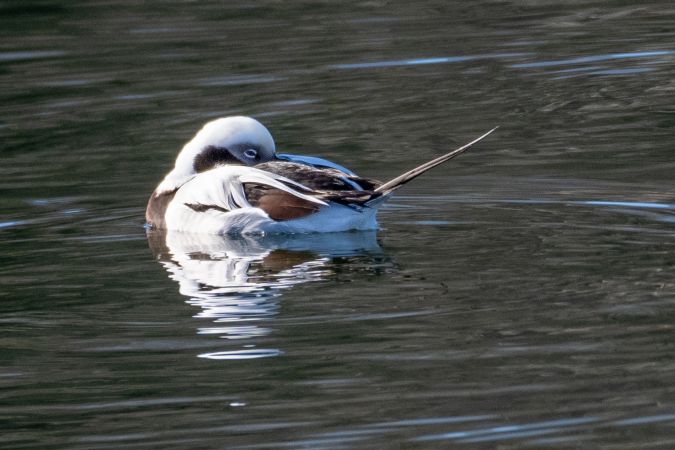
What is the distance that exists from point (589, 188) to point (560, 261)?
1.93 meters

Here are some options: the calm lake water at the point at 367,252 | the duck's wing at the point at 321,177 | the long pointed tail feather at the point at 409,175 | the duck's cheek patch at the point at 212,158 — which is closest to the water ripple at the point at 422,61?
the calm lake water at the point at 367,252

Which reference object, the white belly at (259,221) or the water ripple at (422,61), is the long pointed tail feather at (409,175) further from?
the water ripple at (422,61)

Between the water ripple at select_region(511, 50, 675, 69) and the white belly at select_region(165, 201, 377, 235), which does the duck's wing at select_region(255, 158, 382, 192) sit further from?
the water ripple at select_region(511, 50, 675, 69)

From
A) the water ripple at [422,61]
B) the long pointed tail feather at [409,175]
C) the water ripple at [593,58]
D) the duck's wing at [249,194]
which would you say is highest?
the long pointed tail feather at [409,175]

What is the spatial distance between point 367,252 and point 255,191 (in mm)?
895

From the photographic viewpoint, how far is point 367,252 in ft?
24.5

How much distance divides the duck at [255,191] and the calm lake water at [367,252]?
12cm

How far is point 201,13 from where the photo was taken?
16.2 metres

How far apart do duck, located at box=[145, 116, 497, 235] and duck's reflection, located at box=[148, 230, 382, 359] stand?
0.26 feet

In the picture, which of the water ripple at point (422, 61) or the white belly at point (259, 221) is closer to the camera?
the white belly at point (259, 221)

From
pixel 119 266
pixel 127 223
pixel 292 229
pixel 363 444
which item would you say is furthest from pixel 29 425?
pixel 127 223

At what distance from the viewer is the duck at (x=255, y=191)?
778 centimetres

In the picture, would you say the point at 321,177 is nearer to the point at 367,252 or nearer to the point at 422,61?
the point at 367,252

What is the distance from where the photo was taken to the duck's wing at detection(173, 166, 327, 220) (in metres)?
7.83
